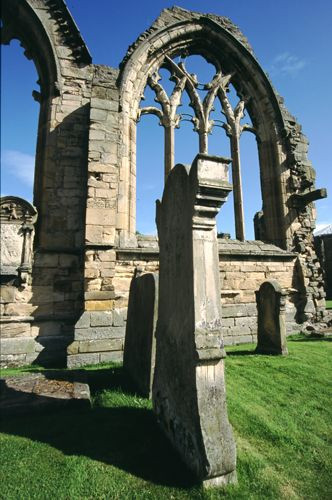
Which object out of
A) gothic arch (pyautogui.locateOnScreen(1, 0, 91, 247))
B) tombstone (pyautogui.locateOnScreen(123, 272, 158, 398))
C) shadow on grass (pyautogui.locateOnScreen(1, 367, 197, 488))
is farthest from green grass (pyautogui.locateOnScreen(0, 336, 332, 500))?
gothic arch (pyautogui.locateOnScreen(1, 0, 91, 247))

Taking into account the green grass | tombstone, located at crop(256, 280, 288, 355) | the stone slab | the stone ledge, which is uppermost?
the stone ledge

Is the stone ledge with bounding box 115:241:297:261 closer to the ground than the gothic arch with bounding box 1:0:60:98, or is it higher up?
closer to the ground

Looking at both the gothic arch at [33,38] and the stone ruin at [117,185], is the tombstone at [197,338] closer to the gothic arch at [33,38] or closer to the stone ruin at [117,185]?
the stone ruin at [117,185]

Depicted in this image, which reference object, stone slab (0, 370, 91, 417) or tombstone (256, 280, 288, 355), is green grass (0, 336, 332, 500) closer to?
stone slab (0, 370, 91, 417)

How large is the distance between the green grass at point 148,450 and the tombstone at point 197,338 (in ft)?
0.61

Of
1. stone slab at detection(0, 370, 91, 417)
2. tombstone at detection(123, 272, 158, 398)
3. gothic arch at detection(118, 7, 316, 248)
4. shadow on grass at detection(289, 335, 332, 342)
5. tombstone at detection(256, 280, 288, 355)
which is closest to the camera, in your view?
stone slab at detection(0, 370, 91, 417)

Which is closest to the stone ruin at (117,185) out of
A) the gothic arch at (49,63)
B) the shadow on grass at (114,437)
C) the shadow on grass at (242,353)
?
the gothic arch at (49,63)

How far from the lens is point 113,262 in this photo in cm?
579

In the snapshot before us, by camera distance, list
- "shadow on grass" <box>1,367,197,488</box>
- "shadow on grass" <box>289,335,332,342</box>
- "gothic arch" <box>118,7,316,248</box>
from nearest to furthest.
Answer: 1. "shadow on grass" <box>1,367,197,488</box>
2. "shadow on grass" <box>289,335,332,342</box>
3. "gothic arch" <box>118,7,316,248</box>

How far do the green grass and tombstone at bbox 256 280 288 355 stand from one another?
144 cm

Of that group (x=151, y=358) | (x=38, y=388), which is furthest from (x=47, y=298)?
(x=151, y=358)

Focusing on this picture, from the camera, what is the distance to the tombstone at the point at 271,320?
517 cm

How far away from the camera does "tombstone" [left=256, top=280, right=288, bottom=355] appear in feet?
17.0

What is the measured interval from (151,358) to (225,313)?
154 inches
